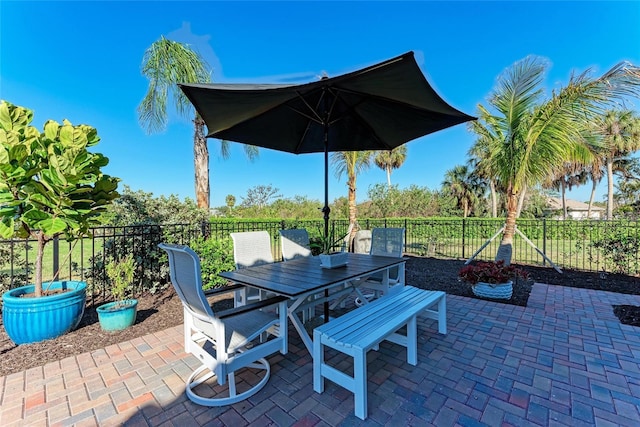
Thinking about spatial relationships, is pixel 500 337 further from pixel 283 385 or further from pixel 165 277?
pixel 165 277

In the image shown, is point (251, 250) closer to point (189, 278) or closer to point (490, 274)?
point (189, 278)

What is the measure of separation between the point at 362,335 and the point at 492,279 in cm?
316

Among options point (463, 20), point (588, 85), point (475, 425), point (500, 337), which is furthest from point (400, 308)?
point (463, 20)

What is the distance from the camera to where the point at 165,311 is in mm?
3631

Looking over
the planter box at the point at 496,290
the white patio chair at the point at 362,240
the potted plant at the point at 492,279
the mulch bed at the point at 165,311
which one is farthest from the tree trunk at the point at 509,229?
the white patio chair at the point at 362,240

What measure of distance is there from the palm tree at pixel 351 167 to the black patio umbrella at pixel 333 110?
166 inches

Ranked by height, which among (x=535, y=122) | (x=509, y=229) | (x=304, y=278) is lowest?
(x=304, y=278)

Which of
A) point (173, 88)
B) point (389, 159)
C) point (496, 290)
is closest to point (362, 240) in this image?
point (496, 290)

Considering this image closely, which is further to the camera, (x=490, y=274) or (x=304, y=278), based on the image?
(x=490, y=274)

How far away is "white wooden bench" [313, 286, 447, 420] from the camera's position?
1.68 m

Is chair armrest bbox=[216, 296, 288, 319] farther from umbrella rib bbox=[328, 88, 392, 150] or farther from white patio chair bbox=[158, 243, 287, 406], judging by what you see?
umbrella rib bbox=[328, 88, 392, 150]

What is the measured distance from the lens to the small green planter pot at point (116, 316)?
2.93m

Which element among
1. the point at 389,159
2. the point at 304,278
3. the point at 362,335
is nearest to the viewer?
the point at 362,335

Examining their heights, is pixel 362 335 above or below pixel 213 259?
below
